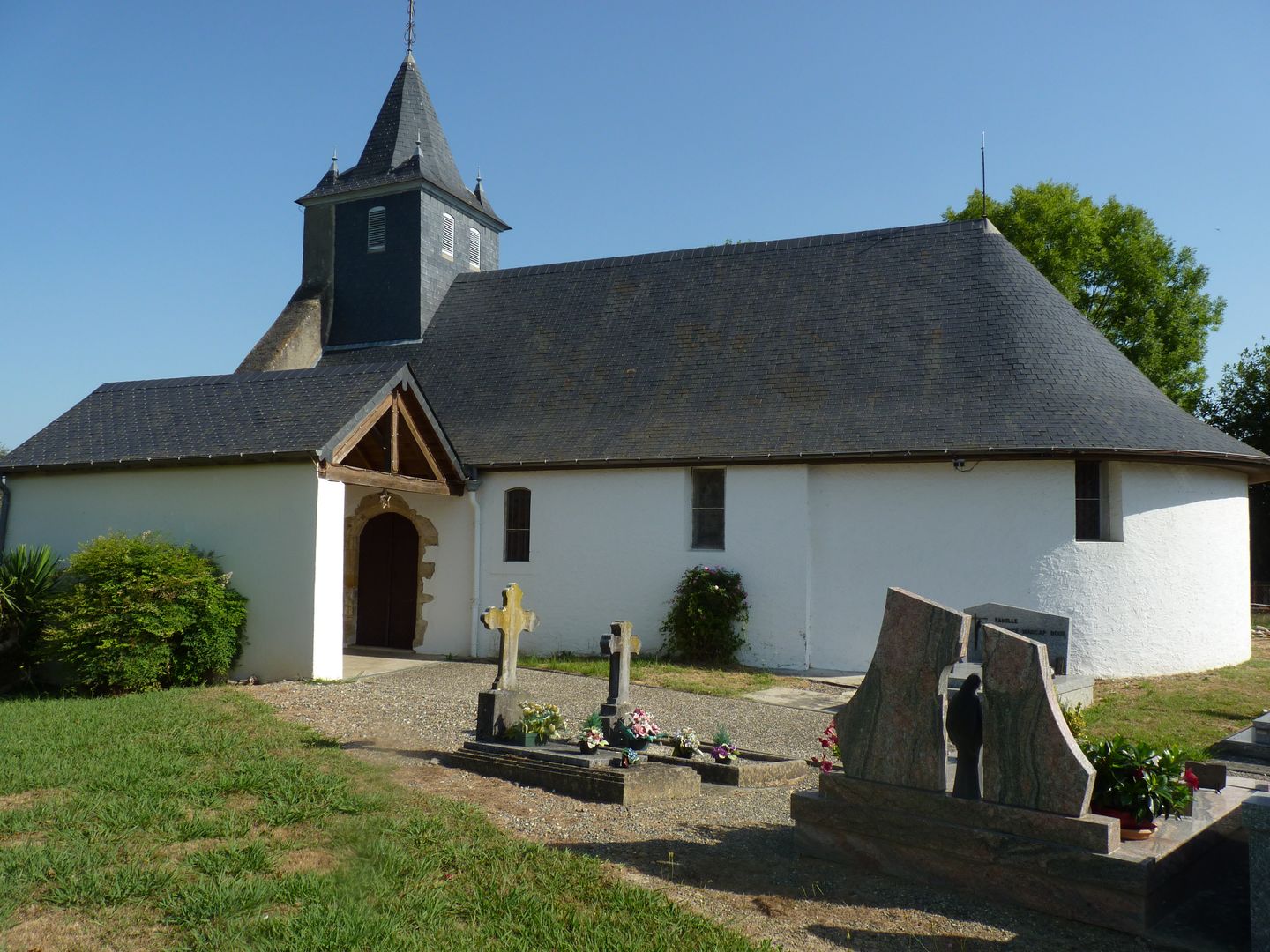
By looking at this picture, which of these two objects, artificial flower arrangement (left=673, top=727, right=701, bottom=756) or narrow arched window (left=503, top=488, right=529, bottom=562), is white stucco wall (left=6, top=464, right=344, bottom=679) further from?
artificial flower arrangement (left=673, top=727, right=701, bottom=756)

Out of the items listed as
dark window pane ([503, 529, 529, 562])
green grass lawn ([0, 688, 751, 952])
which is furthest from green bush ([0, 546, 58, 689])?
dark window pane ([503, 529, 529, 562])

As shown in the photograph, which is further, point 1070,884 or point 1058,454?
point 1058,454

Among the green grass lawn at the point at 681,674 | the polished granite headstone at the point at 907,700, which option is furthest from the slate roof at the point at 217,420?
the polished granite headstone at the point at 907,700

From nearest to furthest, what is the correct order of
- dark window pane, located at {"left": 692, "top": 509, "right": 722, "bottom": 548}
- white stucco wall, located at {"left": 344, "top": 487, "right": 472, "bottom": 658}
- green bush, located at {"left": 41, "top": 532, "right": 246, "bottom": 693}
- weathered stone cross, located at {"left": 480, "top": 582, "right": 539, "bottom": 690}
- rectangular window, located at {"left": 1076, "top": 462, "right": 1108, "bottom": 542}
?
weathered stone cross, located at {"left": 480, "top": 582, "right": 539, "bottom": 690}
green bush, located at {"left": 41, "top": 532, "right": 246, "bottom": 693}
rectangular window, located at {"left": 1076, "top": 462, "right": 1108, "bottom": 542}
dark window pane, located at {"left": 692, "top": 509, "right": 722, "bottom": 548}
white stucco wall, located at {"left": 344, "top": 487, "right": 472, "bottom": 658}

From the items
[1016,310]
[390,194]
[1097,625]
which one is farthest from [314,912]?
[390,194]

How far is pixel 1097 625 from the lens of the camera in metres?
14.2

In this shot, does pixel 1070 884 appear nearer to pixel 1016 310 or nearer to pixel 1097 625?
pixel 1097 625

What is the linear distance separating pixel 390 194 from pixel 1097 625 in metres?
16.4

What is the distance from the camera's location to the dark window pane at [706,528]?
16.0 meters

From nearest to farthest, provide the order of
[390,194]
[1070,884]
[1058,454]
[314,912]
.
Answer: [314,912]
[1070,884]
[1058,454]
[390,194]

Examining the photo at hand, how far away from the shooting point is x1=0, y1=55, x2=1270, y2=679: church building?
13.6 meters

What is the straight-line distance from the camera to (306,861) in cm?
530

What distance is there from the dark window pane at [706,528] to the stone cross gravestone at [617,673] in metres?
6.85

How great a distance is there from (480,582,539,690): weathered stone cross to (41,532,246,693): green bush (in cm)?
510
